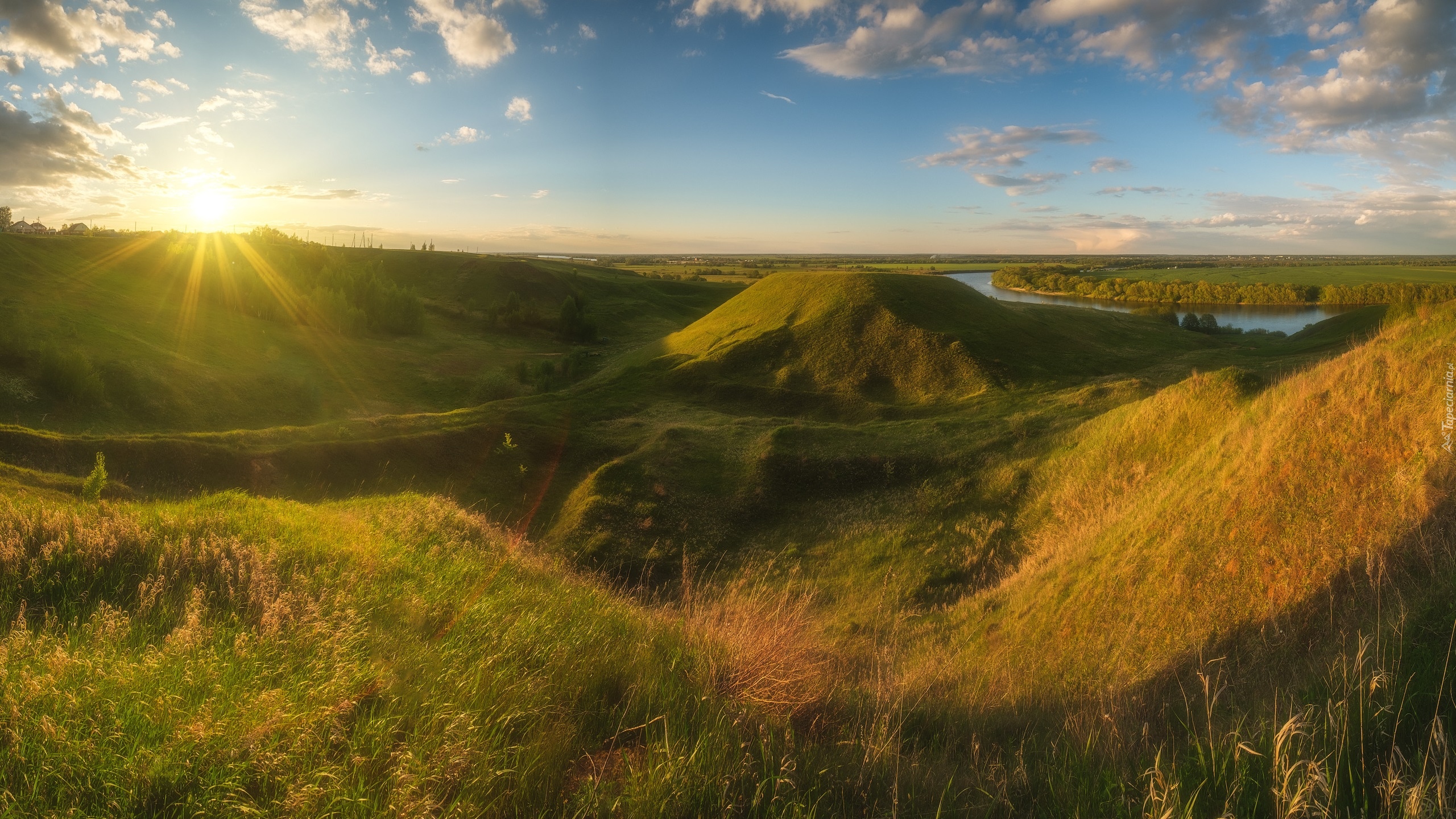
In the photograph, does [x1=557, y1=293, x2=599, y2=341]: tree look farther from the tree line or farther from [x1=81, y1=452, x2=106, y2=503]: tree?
the tree line

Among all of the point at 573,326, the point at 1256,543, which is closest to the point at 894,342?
the point at 1256,543

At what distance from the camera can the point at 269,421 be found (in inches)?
1852

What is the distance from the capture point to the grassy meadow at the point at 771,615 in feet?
12.7

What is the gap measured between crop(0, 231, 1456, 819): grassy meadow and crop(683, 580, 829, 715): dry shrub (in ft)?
0.16

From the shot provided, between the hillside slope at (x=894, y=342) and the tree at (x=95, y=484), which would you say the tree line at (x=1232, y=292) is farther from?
the tree at (x=95, y=484)

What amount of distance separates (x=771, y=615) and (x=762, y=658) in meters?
1.62

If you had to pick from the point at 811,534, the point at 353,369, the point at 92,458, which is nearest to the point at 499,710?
the point at 811,534

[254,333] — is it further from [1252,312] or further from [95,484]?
[1252,312]

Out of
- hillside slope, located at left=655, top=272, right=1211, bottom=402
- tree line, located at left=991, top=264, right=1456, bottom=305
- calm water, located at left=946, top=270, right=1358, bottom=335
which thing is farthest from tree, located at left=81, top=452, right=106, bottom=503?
tree line, located at left=991, top=264, right=1456, bottom=305

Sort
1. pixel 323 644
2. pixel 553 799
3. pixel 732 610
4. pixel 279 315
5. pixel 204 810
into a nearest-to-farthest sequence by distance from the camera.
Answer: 1. pixel 204 810
2. pixel 553 799
3. pixel 323 644
4. pixel 732 610
5. pixel 279 315

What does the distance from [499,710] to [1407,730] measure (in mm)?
6558

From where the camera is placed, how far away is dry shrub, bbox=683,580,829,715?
18.1ft

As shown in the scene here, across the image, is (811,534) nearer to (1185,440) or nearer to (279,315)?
(1185,440)

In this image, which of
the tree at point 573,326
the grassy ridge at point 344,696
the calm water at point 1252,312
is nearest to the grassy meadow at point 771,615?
the grassy ridge at point 344,696
